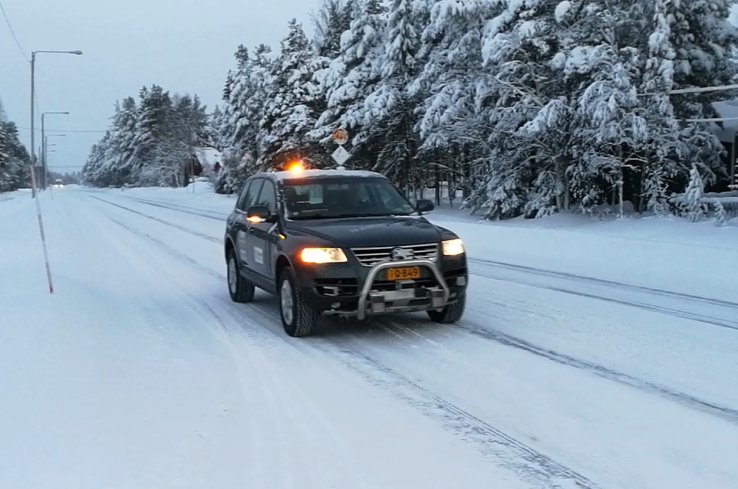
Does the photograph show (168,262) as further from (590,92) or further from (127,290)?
(590,92)

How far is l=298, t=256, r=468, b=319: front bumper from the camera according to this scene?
22.9 feet

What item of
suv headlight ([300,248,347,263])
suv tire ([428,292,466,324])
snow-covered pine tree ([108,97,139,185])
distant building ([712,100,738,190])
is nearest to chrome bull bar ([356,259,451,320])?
suv headlight ([300,248,347,263])

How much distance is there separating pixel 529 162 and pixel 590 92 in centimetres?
478

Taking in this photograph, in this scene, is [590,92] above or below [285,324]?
above

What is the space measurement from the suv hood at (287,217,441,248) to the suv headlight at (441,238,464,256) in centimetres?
11

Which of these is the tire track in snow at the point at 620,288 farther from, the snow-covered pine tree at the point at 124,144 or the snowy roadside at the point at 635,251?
the snow-covered pine tree at the point at 124,144

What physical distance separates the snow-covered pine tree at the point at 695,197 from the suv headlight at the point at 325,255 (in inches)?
639

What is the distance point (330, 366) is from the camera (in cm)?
639

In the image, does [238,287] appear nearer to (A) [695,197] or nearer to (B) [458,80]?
(A) [695,197]

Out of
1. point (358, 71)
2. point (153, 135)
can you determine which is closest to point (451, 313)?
point (358, 71)

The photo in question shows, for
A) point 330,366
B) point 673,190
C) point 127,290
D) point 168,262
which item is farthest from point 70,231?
point 673,190

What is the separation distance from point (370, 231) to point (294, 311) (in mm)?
1113

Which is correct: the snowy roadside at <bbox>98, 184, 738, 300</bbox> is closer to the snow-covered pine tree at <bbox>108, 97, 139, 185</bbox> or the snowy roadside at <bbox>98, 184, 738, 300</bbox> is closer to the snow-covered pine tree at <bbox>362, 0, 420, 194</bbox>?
the snow-covered pine tree at <bbox>362, 0, 420, 194</bbox>

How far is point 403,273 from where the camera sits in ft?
23.2
